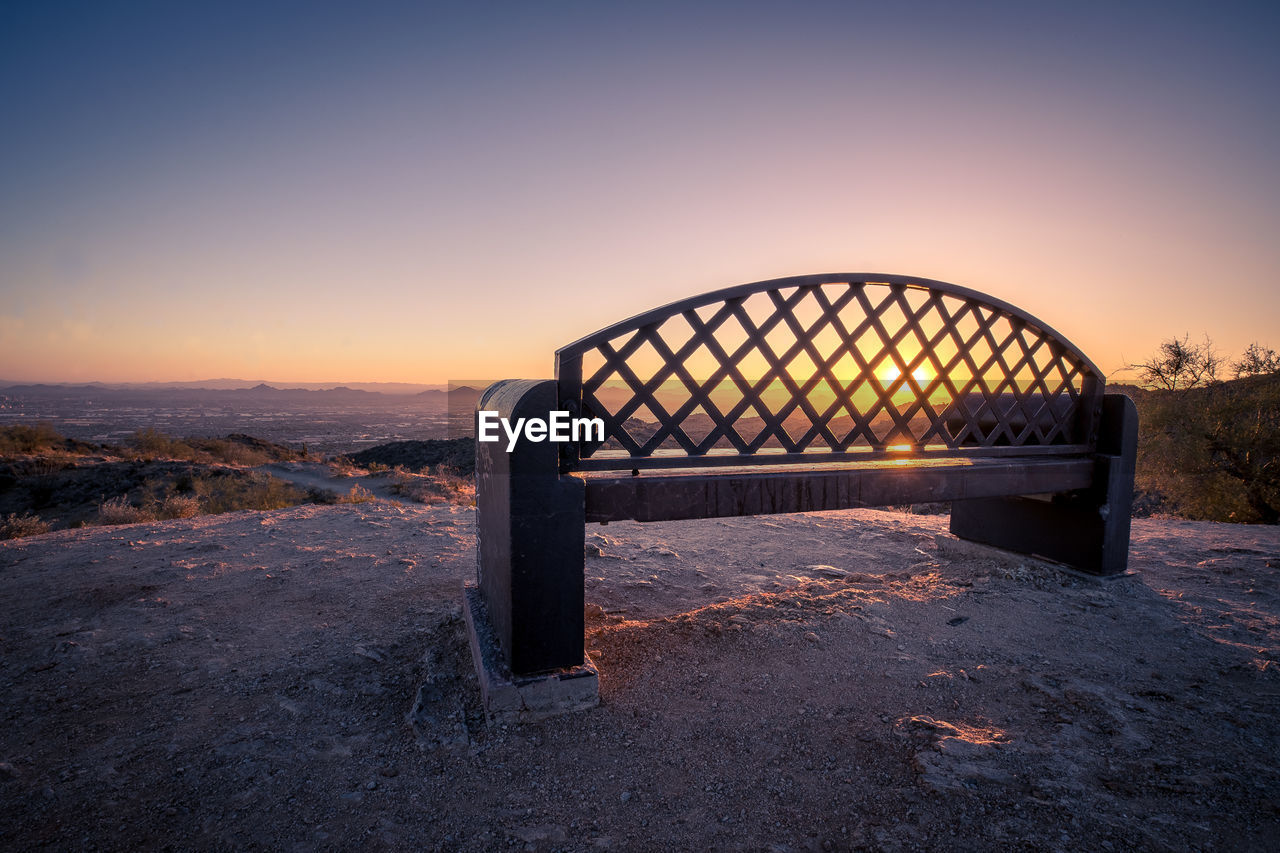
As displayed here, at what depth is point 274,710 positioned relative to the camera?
3.70 metres

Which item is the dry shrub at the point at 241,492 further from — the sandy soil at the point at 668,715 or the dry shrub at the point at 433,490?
the sandy soil at the point at 668,715

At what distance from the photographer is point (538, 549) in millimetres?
3598

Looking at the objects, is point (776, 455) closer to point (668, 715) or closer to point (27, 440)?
point (668, 715)

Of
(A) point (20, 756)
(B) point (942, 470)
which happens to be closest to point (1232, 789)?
(B) point (942, 470)

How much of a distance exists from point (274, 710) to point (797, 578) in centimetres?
524

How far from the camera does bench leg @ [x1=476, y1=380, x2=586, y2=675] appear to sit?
3.52 meters

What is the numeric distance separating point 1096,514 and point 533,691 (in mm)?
6291

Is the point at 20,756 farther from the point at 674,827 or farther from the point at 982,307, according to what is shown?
the point at 982,307

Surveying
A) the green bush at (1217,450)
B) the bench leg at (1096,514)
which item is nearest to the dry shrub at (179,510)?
the bench leg at (1096,514)

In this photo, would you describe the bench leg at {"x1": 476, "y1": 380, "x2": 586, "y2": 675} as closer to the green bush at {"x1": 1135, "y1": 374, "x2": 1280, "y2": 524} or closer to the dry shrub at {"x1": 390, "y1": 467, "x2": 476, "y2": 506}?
the dry shrub at {"x1": 390, "y1": 467, "x2": 476, "y2": 506}

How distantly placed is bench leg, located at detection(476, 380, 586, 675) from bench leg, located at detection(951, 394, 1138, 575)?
5.89 meters

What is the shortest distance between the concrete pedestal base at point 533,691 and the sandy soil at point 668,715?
0.10 m

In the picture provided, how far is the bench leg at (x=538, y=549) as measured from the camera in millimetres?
3521

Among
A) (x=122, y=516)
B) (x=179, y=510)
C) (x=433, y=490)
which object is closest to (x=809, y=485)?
(x=433, y=490)
